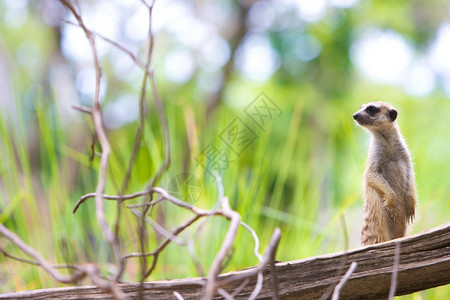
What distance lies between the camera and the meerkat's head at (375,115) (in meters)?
1.38

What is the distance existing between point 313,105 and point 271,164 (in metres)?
2.28

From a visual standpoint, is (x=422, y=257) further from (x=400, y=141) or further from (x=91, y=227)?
(x=91, y=227)

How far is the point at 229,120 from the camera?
6.86 ft

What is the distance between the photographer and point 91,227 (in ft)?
6.98

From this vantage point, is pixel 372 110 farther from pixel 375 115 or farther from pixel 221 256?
pixel 221 256

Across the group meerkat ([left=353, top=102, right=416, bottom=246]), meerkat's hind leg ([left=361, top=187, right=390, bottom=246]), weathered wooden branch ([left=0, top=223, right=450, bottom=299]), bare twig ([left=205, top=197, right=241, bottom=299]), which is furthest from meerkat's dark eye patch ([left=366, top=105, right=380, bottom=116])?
bare twig ([left=205, top=197, right=241, bottom=299])

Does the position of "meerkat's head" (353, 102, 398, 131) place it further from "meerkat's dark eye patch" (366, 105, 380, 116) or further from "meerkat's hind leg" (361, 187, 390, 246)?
"meerkat's hind leg" (361, 187, 390, 246)

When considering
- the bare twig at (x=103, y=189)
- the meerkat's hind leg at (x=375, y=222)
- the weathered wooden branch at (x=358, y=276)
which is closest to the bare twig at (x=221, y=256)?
the bare twig at (x=103, y=189)

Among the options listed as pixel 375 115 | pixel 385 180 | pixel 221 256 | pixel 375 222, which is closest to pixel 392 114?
pixel 375 115

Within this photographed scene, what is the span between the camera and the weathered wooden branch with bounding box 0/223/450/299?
3.25ft

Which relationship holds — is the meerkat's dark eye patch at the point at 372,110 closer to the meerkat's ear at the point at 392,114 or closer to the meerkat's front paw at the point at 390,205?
the meerkat's ear at the point at 392,114

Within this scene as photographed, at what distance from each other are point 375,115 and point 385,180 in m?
0.18

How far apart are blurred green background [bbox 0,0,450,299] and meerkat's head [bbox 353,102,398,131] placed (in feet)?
0.89

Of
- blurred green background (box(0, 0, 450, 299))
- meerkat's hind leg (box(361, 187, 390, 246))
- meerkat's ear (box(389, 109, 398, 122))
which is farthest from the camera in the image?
blurred green background (box(0, 0, 450, 299))
